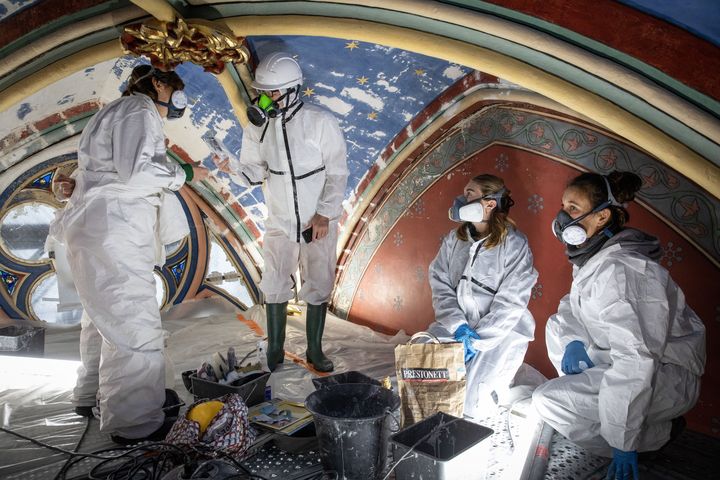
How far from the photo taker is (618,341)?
1.84 m

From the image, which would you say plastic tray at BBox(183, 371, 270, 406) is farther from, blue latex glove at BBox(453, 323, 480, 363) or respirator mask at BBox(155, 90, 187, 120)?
respirator mask at BBox(155, 90, 187, 120)

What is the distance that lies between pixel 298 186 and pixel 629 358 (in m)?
1.85

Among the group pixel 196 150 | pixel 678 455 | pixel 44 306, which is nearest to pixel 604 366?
pixel 678 455

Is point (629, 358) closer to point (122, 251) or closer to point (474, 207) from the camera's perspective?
point (474, 207)

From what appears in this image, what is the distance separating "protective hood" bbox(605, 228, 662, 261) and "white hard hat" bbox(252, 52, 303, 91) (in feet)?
5.72

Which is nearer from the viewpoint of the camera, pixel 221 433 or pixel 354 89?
pixel 221 433

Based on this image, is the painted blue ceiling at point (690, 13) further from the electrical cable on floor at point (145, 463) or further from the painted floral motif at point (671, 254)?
the electrical cable on floor at point (145, 463)

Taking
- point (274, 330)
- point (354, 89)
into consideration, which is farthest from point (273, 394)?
point (354, 89)

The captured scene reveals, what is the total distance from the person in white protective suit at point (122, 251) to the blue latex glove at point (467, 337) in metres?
1.30

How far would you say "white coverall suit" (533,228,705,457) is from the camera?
70.1 inches

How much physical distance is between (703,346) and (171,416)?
7.14 feet

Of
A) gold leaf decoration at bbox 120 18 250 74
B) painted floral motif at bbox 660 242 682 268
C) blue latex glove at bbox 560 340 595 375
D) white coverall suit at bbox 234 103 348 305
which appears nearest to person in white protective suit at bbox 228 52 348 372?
→ white coverall suit at bbox 234 103 348 305

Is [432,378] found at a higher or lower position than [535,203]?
lower

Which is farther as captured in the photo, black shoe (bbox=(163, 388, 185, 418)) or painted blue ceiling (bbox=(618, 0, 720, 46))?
black shoe (bbox=(163, 388, 185, 418))
